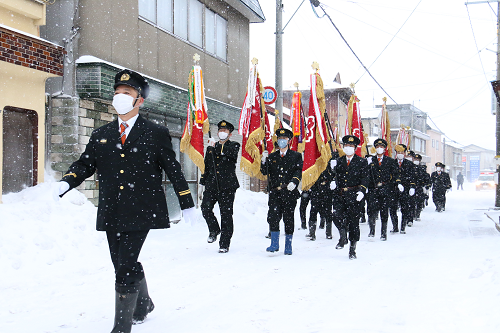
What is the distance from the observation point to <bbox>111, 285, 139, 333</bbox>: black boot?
345 centimetres

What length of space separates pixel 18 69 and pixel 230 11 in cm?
913

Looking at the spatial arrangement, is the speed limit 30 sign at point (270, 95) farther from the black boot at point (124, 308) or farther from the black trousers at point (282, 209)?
the black boot at point (124, 308)

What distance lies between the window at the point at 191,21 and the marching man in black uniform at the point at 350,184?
228 inches

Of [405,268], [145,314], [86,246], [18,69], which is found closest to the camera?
[145,314]

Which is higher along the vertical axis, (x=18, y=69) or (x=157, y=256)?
(x=18, y=69)

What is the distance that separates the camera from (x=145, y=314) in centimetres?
400

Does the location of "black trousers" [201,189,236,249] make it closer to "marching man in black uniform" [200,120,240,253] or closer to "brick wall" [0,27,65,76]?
"marching man in black uniform" [200,120,240,253]

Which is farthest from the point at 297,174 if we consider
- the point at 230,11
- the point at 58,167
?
the point at 230,11

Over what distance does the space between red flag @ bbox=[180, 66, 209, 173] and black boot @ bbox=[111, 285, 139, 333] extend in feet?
18.3

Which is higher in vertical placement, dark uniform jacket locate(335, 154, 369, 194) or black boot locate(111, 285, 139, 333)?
dark uniform jacket locate(335, 154, 369, 194)

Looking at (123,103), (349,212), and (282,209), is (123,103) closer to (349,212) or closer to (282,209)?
(282,209)

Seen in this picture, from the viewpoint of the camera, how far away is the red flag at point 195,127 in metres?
9.21

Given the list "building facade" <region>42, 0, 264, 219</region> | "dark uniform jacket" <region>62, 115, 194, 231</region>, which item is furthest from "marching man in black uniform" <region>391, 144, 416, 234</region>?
"dark uniform jacket" <region>62, 115, 194, 231</region>

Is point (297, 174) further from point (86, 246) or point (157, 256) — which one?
point (86, 246)
